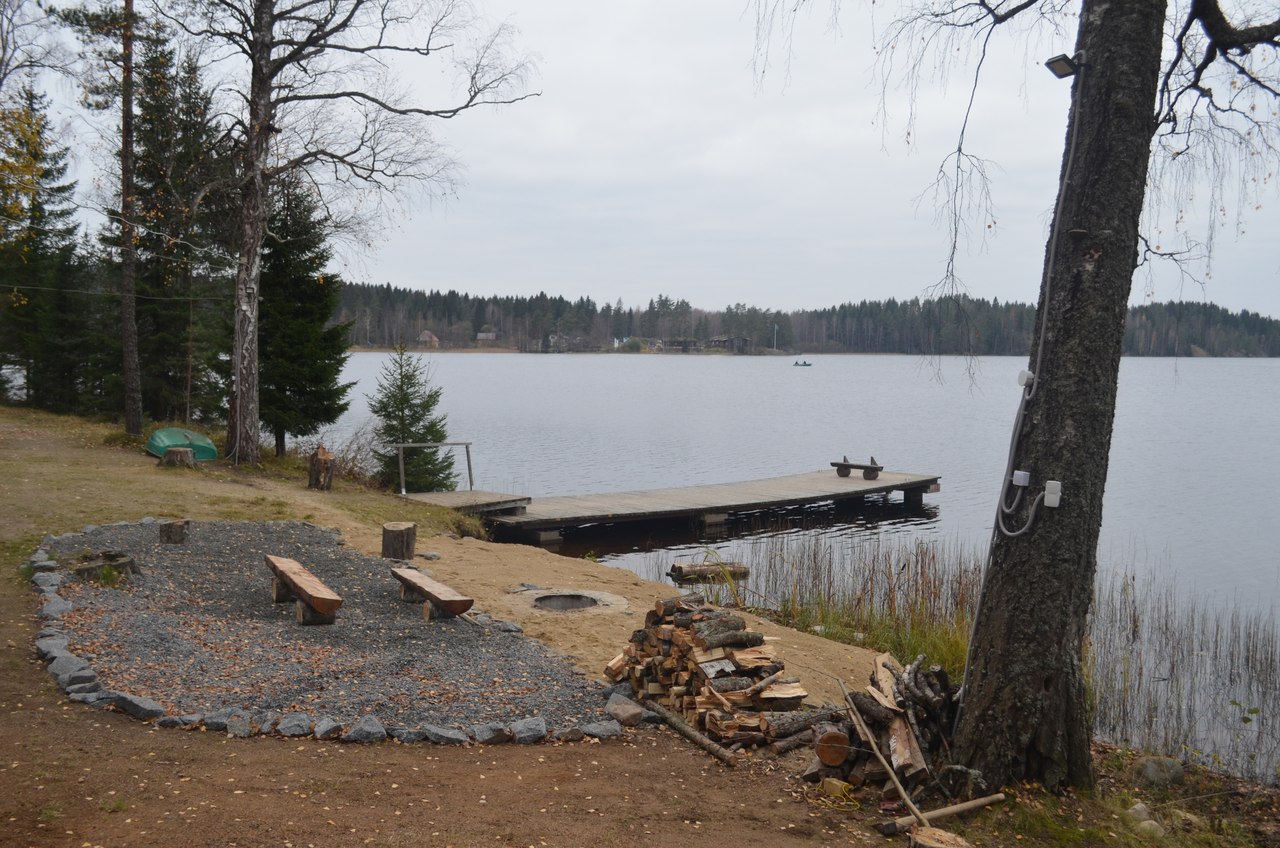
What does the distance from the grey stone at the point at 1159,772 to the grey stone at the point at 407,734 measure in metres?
4.39

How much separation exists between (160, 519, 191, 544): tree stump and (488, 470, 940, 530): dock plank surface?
7972mm

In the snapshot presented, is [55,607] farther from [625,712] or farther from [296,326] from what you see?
[296,326]

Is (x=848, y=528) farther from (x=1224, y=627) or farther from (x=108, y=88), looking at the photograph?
(x=108, y=88)

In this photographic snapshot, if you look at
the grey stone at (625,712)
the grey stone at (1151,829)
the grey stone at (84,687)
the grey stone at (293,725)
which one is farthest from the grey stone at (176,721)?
the grey stone at (1151,829)

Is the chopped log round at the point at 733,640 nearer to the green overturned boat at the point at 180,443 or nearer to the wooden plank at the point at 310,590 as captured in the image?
the wooden plank at the point at 310,590

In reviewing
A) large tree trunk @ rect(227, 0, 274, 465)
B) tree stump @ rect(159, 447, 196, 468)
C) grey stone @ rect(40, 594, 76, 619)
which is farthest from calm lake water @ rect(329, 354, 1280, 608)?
tree stump @ rect(159, 447, 196, 468)

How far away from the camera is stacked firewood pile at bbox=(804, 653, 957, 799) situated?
15.9ft

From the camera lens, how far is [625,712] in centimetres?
595

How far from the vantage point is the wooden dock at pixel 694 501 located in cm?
1784

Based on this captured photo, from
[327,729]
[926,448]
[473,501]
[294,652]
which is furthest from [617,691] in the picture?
[926,448]

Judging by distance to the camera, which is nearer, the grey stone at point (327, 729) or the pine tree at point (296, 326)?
the grey stone at point (327, 729)

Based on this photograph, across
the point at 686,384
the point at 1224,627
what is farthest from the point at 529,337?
the point at 1224,627

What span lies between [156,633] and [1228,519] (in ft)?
71.9

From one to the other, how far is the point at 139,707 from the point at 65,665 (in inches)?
38.8
